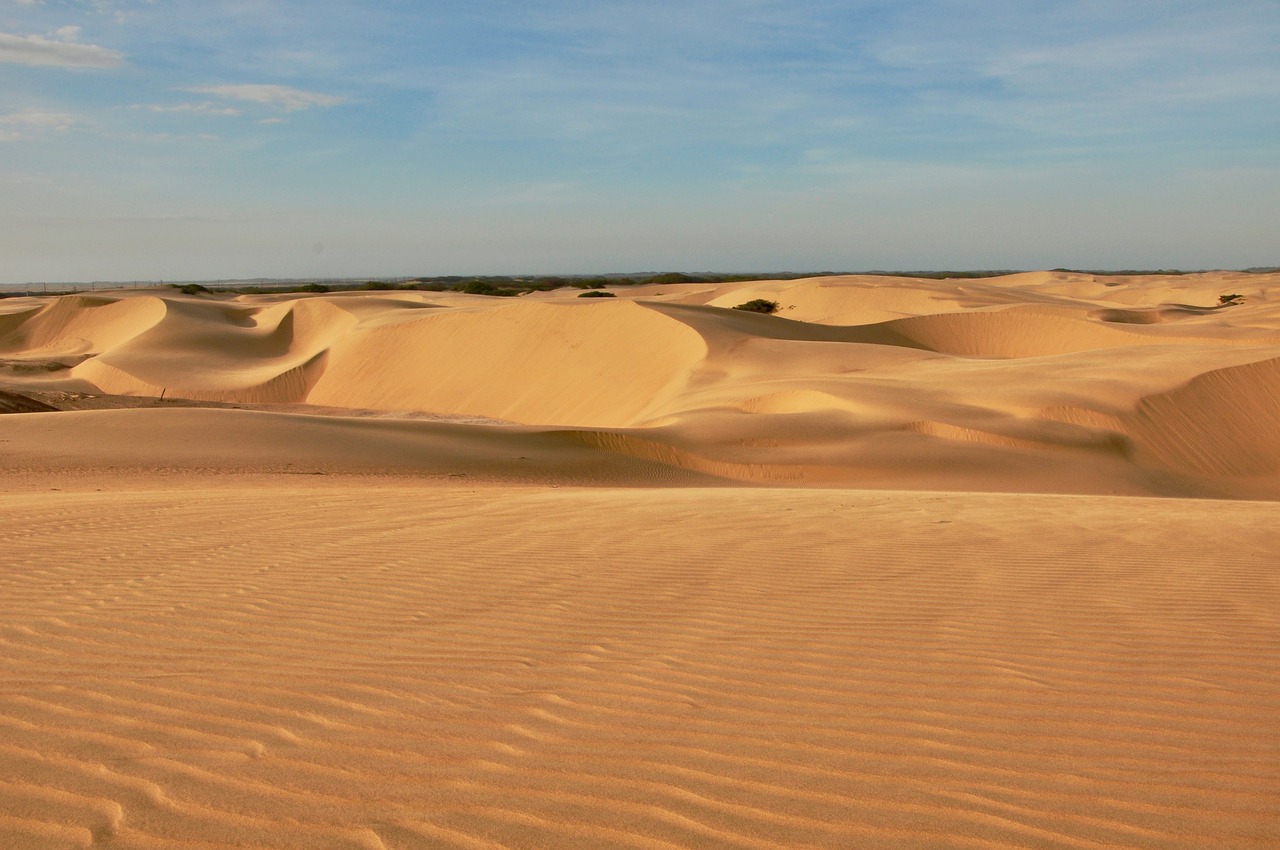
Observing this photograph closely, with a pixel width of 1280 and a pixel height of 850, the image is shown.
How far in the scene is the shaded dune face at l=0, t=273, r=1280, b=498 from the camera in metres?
17.6

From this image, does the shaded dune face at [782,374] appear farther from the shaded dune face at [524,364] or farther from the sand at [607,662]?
the sand at [607,662]

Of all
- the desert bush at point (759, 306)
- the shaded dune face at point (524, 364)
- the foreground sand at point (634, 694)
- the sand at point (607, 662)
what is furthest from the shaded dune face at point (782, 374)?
the foreground sand at point (634, 694)

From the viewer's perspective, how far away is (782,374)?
2550 centimetres

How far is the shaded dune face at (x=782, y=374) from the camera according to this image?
1759 centimetres

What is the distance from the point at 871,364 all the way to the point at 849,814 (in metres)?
24.8

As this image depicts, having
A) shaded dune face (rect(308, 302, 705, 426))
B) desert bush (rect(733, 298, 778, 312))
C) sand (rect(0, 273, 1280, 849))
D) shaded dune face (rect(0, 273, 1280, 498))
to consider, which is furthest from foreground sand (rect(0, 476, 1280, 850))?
desert bush (rect(733, 298, 778, 312))

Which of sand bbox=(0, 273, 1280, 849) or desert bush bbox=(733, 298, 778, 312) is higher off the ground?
desert bush bbox=(733, 298, 778, 312)

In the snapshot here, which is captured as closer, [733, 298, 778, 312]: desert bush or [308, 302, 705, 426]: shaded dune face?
[308, 302, 705, 426]: shaded dune face

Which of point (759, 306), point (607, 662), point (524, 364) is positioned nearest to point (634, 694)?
point (607, 662)

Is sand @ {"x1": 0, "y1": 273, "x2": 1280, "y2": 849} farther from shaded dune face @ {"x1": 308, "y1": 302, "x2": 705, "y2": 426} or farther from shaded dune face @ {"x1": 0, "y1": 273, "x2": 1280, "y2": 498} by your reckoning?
shaded dune face @ {"x1": 308, "y1": 302, "x2": 705, "y2": 426}

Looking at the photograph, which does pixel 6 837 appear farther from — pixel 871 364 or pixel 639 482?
pixel 871 364

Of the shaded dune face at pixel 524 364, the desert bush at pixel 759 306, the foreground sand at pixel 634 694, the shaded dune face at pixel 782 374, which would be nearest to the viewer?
the foreground sand at pixel 634 694

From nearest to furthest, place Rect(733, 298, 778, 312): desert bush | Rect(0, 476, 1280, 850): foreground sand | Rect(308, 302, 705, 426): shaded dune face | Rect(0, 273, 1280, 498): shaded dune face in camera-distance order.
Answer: Rect(0, 476, 1280, 850): foreground sand < Rect(0, 273, 1280, 498): shaded dune face < Rect(308, 302, 705, 426): shaded dune face < Rect(733, 298, 778, 312): desert bush

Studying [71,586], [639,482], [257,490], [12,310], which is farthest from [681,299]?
[71,586]
